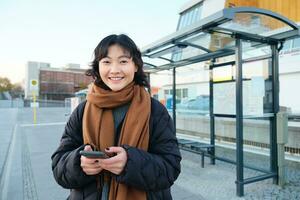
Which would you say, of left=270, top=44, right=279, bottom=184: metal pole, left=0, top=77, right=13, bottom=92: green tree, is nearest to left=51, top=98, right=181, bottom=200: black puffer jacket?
left=270, top=44, right=279, bottom=184: metal pole

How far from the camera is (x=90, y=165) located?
4.00 feet

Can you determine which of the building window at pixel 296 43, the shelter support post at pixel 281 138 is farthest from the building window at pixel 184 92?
the building window at pixel 296 43

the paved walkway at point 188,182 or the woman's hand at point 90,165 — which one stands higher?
the woman's hand at point 90,165

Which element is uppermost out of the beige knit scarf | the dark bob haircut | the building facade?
the building facade

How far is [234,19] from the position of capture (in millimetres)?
3662

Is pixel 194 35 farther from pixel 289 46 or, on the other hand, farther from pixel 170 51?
pixel 289 46

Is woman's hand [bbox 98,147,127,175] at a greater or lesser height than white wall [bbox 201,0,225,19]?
lesser

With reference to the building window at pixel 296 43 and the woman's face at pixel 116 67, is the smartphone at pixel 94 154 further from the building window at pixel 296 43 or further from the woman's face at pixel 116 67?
the building window at pixel 296 43

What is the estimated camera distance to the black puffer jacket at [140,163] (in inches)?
49.0

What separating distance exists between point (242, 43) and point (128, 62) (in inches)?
128

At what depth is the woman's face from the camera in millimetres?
1425

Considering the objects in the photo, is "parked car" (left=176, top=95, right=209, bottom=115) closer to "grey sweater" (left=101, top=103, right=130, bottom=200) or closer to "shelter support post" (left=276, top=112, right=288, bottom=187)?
"shelter support post" (left=276, top=112, right=288, bottom=187)

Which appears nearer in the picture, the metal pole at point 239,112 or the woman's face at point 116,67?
the woman's face at point 116,67

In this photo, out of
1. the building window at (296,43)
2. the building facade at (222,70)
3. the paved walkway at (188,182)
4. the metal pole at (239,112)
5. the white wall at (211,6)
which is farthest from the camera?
the white wall at (211,6)
